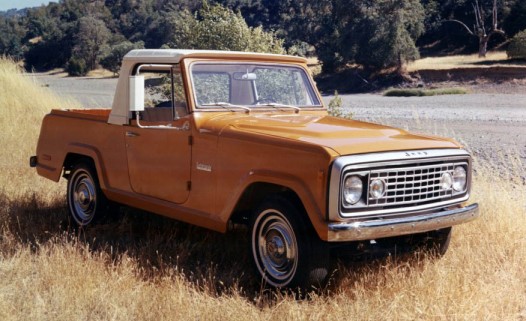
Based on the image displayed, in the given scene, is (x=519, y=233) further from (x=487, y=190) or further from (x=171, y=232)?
(x=171, y=232)

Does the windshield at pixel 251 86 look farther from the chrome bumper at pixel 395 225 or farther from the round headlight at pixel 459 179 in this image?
the chrome bumper at pixel 395 225

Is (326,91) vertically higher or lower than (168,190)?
lower

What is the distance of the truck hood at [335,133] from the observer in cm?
466

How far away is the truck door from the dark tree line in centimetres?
2357

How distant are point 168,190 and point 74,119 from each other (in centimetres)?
182

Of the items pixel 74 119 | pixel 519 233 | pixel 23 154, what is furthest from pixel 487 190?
pixel 23 154

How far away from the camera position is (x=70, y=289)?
492 centimetres

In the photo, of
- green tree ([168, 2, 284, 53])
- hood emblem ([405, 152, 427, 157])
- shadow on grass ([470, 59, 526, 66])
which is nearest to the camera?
hood emblem ([405, 152, 427, 157])

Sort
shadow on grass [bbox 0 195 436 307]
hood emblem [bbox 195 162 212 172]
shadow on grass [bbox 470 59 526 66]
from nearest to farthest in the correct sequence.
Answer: shadow on grass [bbox 0 195 436 307]
hood emblem [bbox 195 162 212 172]
shadow on grass [bbox 470 59 526 66]

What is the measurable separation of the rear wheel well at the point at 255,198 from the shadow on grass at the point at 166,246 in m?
0.31

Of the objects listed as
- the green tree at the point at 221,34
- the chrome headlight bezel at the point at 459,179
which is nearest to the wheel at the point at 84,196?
the chrome headlight bezel at the point at 459,179

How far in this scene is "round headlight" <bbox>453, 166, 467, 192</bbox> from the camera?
5.17 m

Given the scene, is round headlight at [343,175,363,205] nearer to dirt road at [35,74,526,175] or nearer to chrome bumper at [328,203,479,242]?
chrome bumper at [328,203,479,242]

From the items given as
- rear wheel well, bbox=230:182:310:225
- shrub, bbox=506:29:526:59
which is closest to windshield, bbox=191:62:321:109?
rear wheel well, bbox=230:182:310:225
